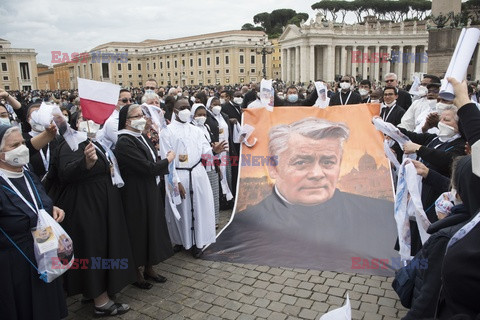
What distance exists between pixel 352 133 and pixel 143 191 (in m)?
3.75

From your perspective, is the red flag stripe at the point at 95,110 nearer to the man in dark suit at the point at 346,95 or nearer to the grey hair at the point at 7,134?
the grey hair at the point at 7,134

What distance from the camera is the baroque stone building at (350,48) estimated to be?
7881cm

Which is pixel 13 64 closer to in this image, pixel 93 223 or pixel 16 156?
pixel 93 223

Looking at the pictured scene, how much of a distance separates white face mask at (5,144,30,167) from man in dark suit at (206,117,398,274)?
3218mm

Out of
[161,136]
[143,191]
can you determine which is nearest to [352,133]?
[161,136]

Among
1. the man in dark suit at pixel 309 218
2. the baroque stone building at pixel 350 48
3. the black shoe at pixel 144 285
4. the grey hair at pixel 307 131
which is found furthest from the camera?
the baroque stone building at pixel 350 48

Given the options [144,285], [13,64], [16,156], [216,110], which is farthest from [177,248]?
[13,64]

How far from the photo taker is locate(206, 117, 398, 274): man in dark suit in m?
5.38

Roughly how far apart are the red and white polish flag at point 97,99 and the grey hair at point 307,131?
3638mm

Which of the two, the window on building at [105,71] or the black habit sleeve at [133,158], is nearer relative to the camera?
the black habit sleeve at [133,158]

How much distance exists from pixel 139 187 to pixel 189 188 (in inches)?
47.9

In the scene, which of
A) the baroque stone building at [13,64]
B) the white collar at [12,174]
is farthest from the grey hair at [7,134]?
the baroque stone building at [13,64]

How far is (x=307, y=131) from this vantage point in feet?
21.6

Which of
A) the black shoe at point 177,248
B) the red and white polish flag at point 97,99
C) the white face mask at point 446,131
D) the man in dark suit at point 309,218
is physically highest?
the red and white polish flag at point 97,99
